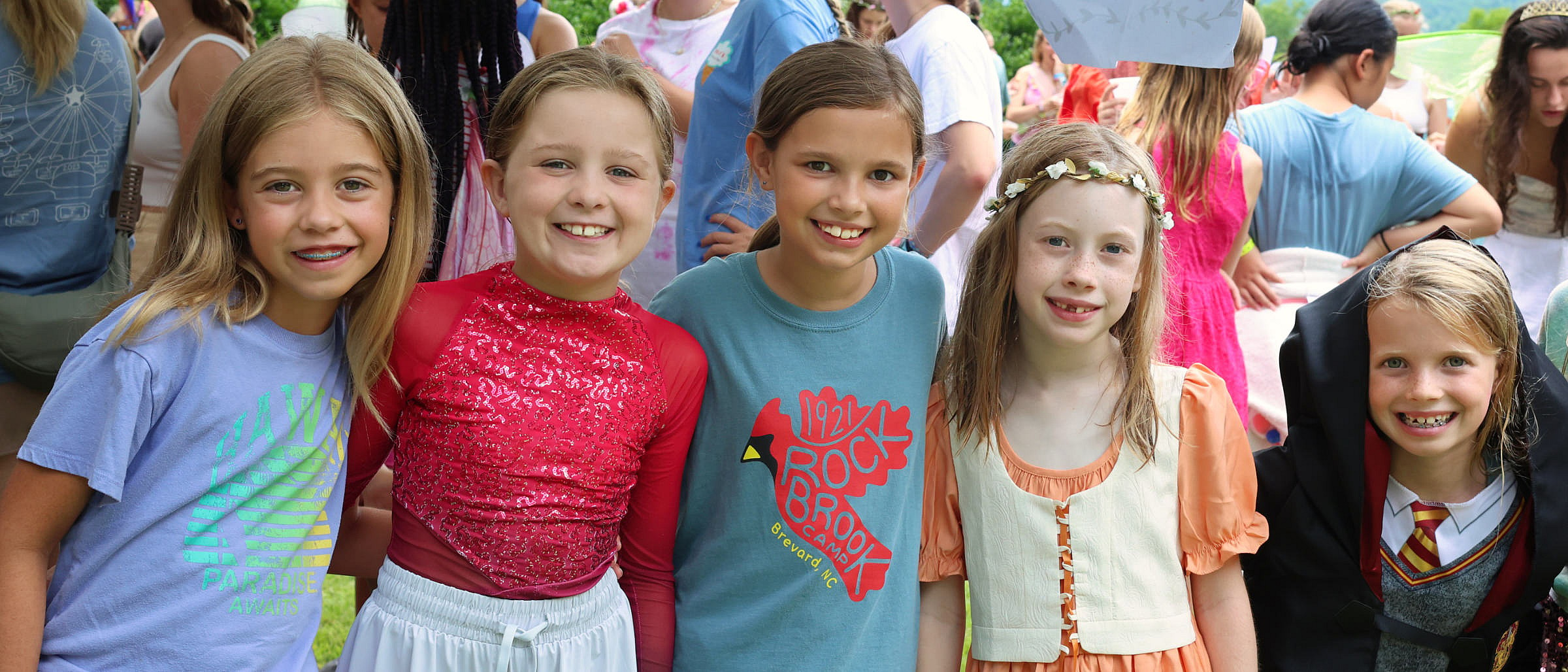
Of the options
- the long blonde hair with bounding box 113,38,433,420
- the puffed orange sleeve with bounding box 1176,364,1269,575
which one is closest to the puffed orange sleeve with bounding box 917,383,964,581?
the puffed orange sleeve with bounding box 1176,364,1269,575

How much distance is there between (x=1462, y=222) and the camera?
149 inches

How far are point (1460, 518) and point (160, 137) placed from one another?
343cm

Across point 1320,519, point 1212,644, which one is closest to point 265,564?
point 1212,644

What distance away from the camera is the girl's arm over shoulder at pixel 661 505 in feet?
6.94

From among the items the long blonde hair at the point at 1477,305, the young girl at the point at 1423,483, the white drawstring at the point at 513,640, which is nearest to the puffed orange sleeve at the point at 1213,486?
the young girl at the point at 1423,483

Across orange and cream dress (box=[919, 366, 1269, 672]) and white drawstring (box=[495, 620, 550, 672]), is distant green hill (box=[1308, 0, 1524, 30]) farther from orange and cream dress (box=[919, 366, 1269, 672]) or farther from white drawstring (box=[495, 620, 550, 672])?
white drawstring (box=[495, 620, 550, 672])

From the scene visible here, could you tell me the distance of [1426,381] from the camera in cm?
224

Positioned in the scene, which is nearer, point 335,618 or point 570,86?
point 570,86

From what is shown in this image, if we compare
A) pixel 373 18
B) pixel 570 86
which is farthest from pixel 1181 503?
pixel 373 18

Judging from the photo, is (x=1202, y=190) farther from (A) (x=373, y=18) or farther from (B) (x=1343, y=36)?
(A) (x=373, y=18)

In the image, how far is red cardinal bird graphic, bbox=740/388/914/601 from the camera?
2107 millimetres

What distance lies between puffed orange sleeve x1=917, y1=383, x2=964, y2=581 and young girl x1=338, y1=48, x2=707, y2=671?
1.60 feet

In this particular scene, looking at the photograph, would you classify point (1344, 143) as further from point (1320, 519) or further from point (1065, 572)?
point (1065, 572)

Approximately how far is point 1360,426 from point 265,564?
6.79ft
